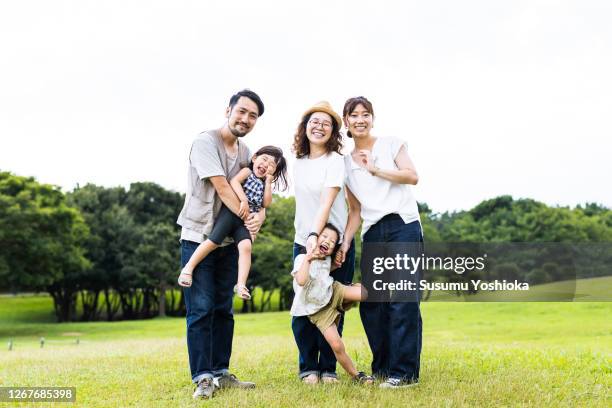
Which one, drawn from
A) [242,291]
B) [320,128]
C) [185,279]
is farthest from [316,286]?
[320,128]

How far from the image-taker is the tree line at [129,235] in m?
32.2

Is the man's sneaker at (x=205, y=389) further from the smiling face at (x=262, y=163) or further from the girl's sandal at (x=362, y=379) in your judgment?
the smiling face at (x=262, y=163)

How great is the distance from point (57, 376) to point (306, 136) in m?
4.26

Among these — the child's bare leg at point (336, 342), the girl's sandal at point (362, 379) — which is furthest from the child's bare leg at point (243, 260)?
the girl's sandal at point (362, 379)

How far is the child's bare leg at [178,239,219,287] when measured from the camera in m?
5.98

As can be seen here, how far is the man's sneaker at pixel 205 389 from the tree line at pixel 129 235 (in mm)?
27865

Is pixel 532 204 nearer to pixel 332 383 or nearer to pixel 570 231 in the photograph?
pixel 570 231

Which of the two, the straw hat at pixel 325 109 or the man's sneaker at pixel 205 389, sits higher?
the straw hat at pixel 325 109

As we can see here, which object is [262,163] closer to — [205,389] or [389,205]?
[389,205]

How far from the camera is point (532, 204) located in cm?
5391

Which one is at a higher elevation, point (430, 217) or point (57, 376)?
point (430, 217)

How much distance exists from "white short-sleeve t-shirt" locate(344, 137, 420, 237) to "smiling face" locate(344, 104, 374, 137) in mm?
184

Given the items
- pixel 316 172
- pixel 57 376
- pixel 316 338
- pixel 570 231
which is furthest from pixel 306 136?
pixel 570 231

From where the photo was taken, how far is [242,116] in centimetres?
615
